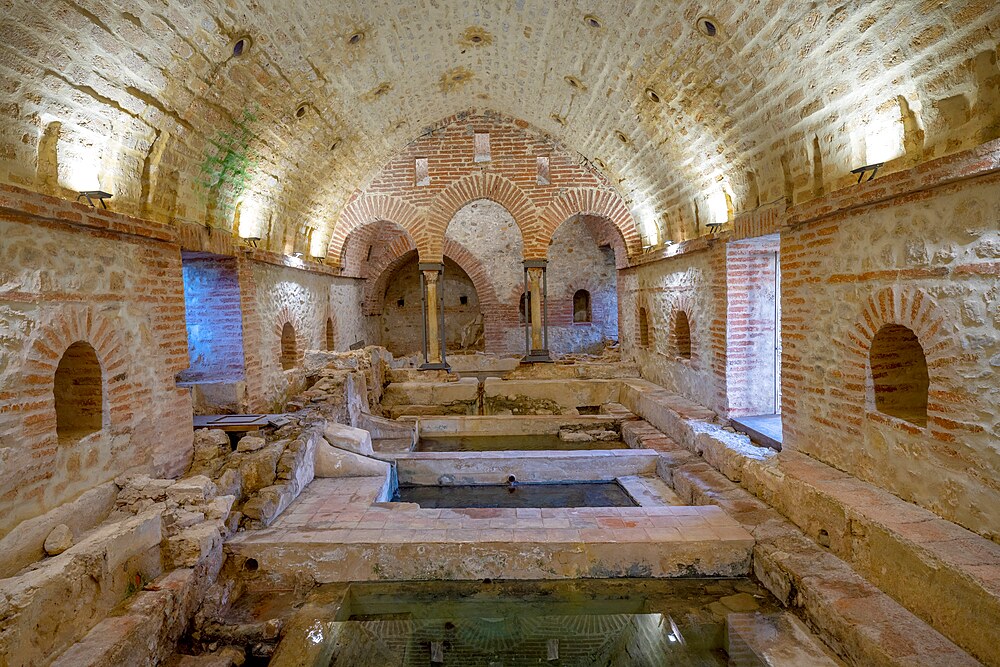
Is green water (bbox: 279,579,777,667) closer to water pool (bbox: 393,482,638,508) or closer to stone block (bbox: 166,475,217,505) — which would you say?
stone block (bbox: 166,475,217,505)

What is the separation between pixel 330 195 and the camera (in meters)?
9.68

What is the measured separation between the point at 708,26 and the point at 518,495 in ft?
17.3

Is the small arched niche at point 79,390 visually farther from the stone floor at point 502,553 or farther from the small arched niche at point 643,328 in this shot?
the small arched niche at point 643,328

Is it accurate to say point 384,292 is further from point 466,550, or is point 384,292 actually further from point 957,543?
point 957,543

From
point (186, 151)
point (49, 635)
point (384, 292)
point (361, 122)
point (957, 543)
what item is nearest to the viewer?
point (49, 635)

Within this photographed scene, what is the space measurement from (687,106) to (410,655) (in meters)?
6.03

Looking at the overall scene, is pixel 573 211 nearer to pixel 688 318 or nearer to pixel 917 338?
pixel 688 318

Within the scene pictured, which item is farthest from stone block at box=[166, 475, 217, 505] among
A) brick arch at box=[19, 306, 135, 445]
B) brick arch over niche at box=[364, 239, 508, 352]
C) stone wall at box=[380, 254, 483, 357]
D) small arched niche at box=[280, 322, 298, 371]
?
stone wall at box=[380, 254, 483, 357]

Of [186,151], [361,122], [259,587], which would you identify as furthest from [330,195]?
[259,587]

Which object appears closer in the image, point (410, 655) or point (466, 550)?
point (410, 655)

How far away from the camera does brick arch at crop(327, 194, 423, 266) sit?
37.7 ft

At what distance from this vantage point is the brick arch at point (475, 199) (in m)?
11.5

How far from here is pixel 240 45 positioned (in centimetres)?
510

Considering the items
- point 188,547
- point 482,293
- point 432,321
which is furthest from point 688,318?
point 482,293
